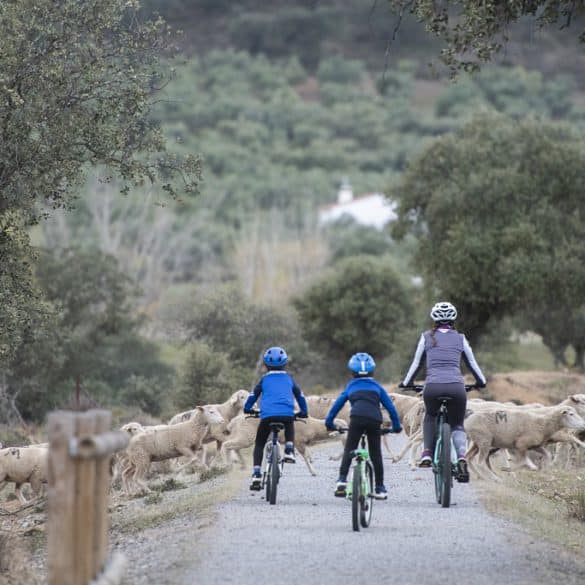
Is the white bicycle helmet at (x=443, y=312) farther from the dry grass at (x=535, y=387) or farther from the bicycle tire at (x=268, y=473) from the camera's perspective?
the dry grass at (x=535, y=387)

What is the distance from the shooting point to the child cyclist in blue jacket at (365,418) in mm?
14531

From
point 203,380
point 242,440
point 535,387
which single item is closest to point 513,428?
point 242,440

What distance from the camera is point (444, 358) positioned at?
16.0 meters

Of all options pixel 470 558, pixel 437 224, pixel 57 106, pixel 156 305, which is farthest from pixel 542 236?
pixel 156 305

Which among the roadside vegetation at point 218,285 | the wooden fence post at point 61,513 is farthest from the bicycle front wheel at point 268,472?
the wooden fence post at point 61,513

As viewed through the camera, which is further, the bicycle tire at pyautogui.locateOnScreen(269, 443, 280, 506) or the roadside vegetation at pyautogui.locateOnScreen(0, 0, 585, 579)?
the roadside vegetation at pyautogui.locateOnScreen(0, 0, 585, 579)

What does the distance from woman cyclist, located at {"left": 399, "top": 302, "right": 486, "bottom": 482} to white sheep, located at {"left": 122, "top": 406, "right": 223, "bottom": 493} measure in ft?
23.0

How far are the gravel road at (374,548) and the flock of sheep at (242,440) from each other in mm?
3187

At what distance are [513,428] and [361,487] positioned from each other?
23.6 ft

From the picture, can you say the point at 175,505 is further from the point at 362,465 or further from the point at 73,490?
the point at 73,490

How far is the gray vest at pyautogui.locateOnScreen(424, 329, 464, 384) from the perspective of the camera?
16.0 m

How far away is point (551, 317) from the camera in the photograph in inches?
2717

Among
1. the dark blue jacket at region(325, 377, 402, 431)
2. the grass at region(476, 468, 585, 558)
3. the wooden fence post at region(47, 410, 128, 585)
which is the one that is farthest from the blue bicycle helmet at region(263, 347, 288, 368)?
the wooden fence post at region(47, 410, 128, 585)

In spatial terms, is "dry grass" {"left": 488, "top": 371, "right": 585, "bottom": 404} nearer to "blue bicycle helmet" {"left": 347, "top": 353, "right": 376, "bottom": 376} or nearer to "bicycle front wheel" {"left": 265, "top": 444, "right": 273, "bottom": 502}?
"bicycle front wheel" {"left": 265, "top": 444, "right": 273, "bottom": 502}
